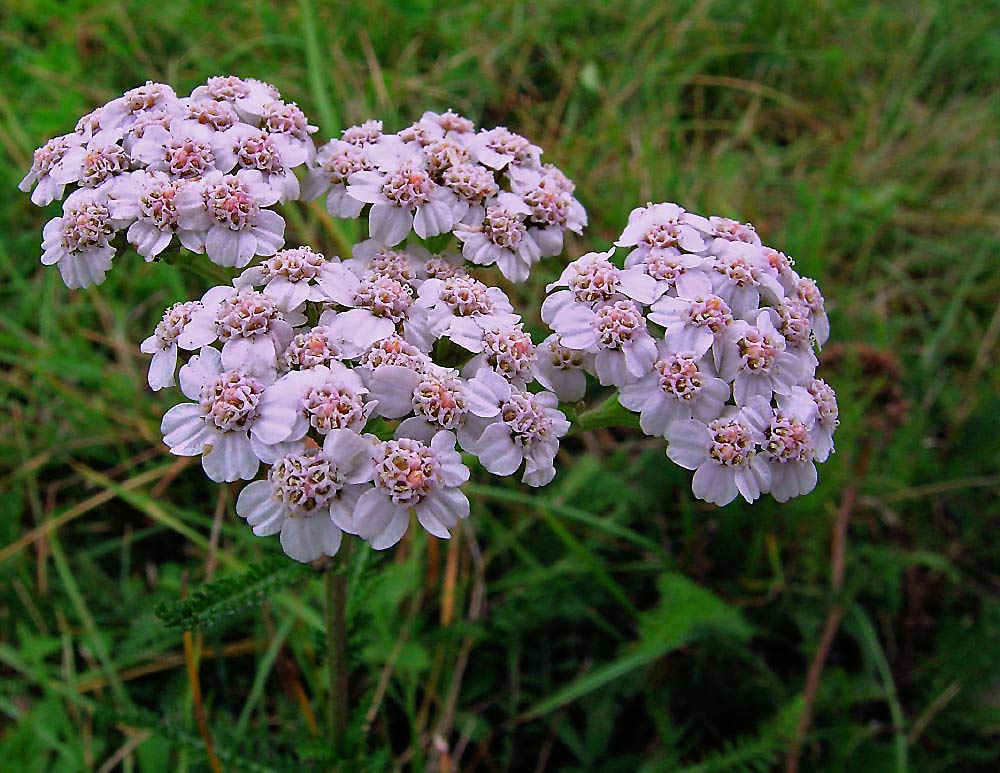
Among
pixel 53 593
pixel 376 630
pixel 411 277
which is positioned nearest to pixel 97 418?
pixel 53 593

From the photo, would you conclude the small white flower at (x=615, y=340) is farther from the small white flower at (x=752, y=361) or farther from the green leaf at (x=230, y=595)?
the green leaf at (x=230, y=595)

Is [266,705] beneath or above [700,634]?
beneath

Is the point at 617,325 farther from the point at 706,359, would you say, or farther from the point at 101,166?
the point at 101,166

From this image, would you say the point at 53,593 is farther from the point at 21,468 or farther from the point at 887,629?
the point at 887,629

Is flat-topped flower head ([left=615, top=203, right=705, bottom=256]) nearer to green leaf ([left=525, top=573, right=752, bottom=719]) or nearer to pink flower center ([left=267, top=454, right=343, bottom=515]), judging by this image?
pink flower center ([left=267, top=454, right=343, bottom=515])

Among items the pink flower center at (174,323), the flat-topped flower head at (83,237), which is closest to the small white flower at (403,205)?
the pink flower center at (174,323)

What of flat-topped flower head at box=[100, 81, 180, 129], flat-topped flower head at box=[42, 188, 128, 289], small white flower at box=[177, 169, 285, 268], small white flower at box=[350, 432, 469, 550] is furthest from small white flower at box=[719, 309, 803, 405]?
flat-topped flower head at box=[100, 81, 180, 129]
